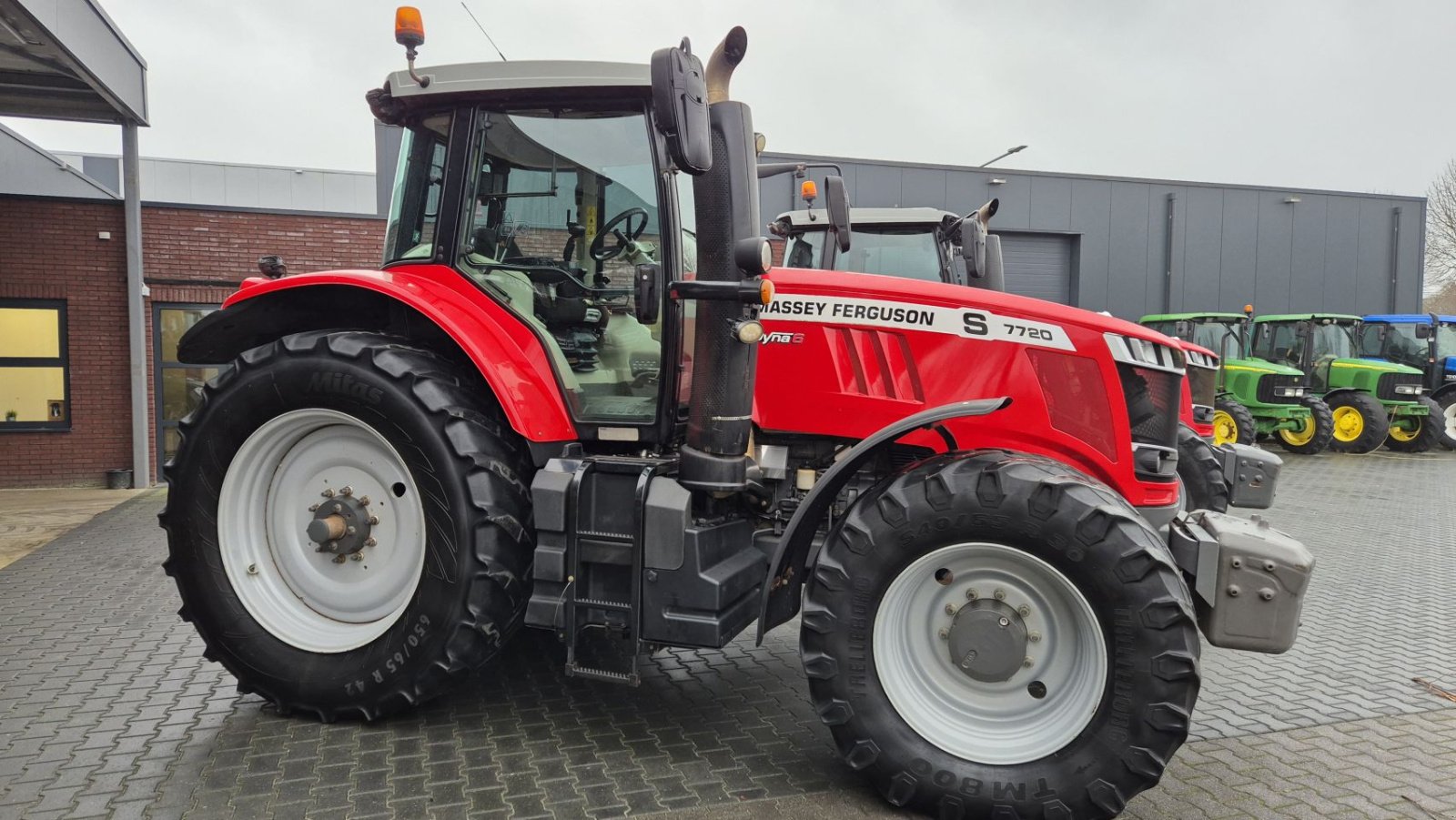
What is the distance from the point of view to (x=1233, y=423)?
13641mm

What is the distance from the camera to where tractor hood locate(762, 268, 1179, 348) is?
3.24 meters

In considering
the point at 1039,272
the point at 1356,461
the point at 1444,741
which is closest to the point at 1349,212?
the point at 1039,272

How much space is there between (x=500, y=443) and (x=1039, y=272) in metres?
18.1

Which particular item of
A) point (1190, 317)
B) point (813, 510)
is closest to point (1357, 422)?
point (1190, 317)

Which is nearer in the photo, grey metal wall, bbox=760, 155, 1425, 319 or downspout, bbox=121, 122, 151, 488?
downspout, bbox=121, 122, 151, 488

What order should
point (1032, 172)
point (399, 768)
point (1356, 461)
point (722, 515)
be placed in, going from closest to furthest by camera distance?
point (399, 768) → point (722, 515) → point (1356, 461) → point (1032, 172)

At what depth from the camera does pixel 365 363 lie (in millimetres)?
3412

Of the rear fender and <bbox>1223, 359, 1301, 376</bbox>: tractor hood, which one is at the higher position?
the rear fender

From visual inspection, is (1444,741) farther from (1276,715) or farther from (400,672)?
(400,672)

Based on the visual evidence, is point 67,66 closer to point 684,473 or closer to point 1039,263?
point 684,473

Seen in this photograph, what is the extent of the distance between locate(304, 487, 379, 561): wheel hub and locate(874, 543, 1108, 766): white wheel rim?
6.73 feet

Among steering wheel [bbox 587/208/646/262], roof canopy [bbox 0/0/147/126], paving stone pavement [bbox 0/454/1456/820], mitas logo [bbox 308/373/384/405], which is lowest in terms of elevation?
paving stone pavement [bbox 0/454/1456/820]

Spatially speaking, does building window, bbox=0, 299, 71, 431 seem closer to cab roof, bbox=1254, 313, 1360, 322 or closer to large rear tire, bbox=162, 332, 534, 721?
large rear tire, bbox=162, 332, 534, 721

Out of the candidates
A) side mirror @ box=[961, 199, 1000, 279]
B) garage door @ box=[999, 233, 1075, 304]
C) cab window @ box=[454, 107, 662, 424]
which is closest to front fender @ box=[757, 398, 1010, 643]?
cab window @ box=[454, 107, 662, 424]
